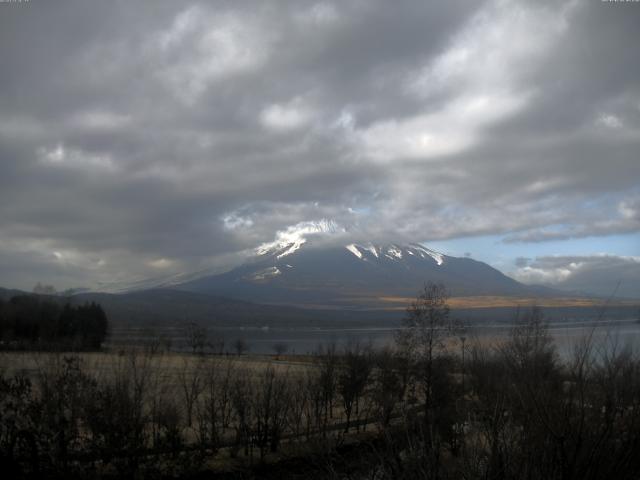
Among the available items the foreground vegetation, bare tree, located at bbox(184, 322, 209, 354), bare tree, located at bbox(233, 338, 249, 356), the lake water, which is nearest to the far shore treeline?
the lake water

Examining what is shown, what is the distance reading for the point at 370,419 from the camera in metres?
32.2

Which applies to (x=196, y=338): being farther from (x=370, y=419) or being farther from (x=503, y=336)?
(x=370, y=419)

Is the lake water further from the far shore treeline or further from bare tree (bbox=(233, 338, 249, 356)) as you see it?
the far shore treeline

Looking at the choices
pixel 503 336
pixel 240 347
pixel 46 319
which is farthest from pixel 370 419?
pixel 240 347

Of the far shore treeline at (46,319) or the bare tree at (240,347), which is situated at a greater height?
the far shore treeline at (46,319)

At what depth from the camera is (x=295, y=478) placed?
69.5 feet

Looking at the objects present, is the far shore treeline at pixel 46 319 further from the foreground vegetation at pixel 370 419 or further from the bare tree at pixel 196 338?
the foreground vegetation at pixel 370 419

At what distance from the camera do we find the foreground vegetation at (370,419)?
6.58 meters

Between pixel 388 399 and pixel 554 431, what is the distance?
19.8 meters

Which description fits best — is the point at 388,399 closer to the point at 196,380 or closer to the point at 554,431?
the point at 196,380

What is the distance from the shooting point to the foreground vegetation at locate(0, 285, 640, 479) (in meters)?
6.58

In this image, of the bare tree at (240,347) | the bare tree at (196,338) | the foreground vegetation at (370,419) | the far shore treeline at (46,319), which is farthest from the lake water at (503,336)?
the far shore treeline at (46,319)

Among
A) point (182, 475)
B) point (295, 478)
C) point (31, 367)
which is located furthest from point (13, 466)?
point (295, 478)

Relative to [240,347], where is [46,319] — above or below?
above
